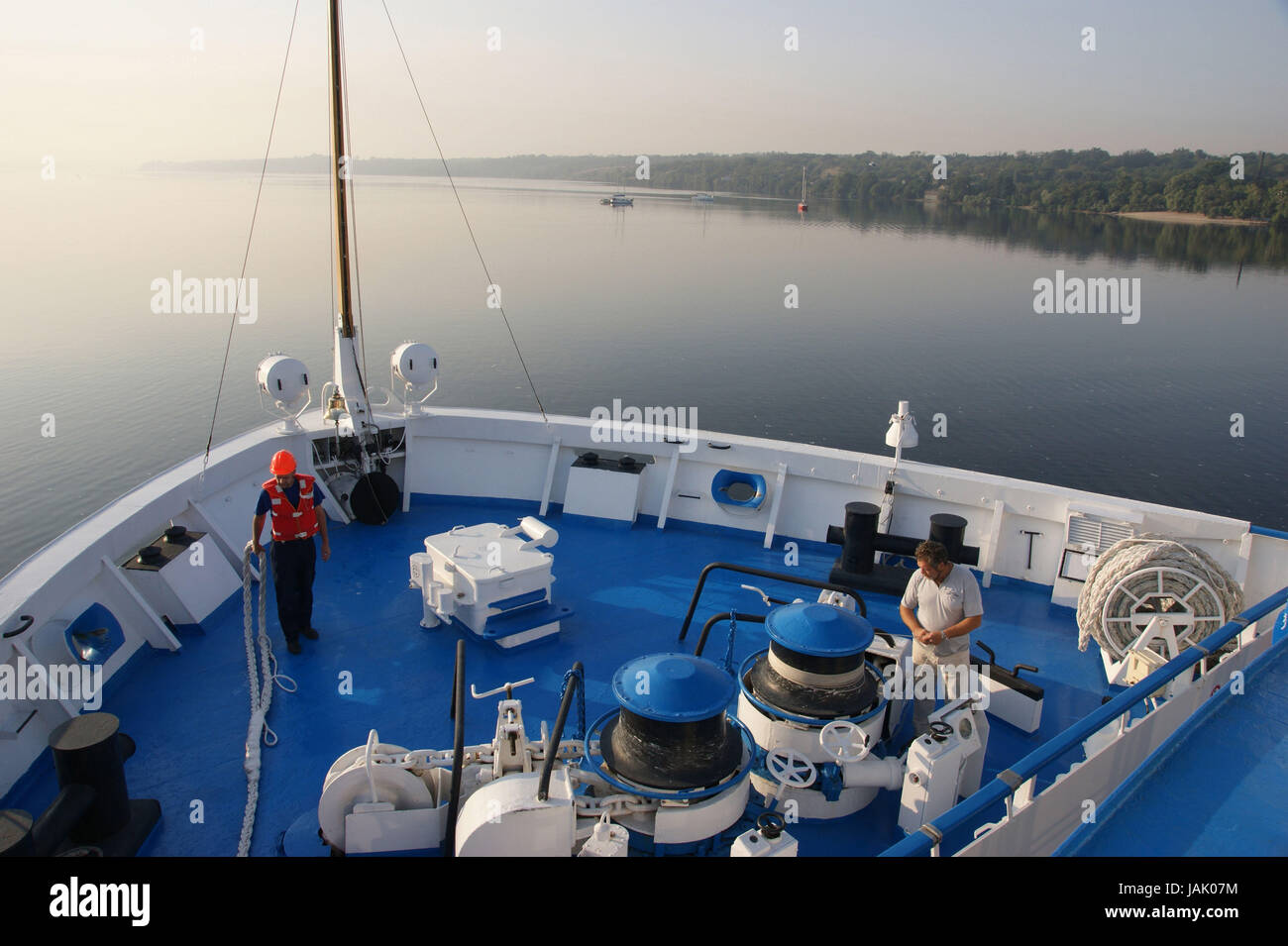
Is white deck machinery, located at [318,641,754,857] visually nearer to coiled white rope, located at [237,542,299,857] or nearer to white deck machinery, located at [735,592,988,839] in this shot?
white deck machinery, located at [735,592,988,839]

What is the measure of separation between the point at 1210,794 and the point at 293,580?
455cm

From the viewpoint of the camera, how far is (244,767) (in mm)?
3939

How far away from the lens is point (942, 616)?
3.99 m

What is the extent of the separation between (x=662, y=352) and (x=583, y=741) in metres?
18.3

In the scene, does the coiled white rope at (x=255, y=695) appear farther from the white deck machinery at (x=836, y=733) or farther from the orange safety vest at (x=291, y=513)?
the white deck machinery at (x=836, y=733)

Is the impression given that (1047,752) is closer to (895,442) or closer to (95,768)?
(95,768)

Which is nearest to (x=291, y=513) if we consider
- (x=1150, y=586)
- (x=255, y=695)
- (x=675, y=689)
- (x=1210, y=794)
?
(x=255, y=695)

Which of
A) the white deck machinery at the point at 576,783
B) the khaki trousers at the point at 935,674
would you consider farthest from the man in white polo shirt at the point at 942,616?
the white deck machinery at the point at 576,783

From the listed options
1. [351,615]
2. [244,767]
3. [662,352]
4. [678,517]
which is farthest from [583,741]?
[662,352]

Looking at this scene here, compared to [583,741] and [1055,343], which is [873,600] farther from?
[1055,343]

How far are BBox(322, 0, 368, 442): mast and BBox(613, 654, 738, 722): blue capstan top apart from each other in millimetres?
4581

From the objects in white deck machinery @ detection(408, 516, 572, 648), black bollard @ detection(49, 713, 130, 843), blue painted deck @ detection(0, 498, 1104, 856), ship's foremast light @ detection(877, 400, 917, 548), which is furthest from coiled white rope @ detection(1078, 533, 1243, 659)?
black bollard @ detection(49, 713, 130, 843)
